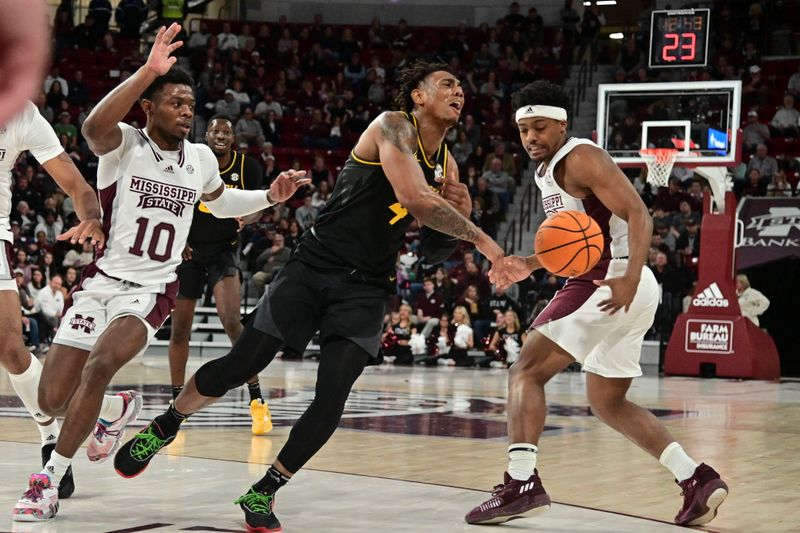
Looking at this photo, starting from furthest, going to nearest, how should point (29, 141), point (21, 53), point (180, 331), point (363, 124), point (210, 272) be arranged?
point (363, 124) → point (210, 272) → point (180, 331) → point (29, 141) → point (21, 53)

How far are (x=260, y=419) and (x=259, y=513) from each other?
3.10 m

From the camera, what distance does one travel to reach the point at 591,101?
76.0 feet

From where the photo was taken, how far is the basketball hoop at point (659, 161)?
15.1 meters

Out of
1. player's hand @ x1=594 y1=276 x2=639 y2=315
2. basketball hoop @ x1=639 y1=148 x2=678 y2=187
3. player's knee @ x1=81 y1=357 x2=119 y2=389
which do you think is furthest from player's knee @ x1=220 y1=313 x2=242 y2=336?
basketball hoop @ x1=639 y1=148 x2=678 y2=187

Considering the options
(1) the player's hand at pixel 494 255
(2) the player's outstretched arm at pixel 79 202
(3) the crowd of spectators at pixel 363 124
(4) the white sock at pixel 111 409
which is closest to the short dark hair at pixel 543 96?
(1) the player's hand at pixel 494 255

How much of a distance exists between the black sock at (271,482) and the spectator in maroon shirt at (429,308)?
12617mm

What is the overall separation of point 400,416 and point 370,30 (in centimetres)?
1792

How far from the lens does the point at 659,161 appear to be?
49.5 ft

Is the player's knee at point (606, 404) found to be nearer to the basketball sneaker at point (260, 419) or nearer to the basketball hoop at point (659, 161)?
the basketball sneaker at point (260, 419)

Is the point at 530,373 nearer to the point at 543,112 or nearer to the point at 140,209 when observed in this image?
the point at 543,112

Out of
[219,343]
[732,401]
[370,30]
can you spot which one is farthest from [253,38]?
[732,401]

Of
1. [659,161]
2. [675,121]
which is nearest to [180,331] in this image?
[659,161]

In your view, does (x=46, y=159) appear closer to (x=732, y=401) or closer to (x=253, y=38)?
(x=732, y=401)

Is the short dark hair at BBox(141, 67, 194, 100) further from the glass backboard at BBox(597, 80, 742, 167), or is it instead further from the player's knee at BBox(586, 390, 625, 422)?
the glass backboard at BBox(597, 80, 742, 167)
